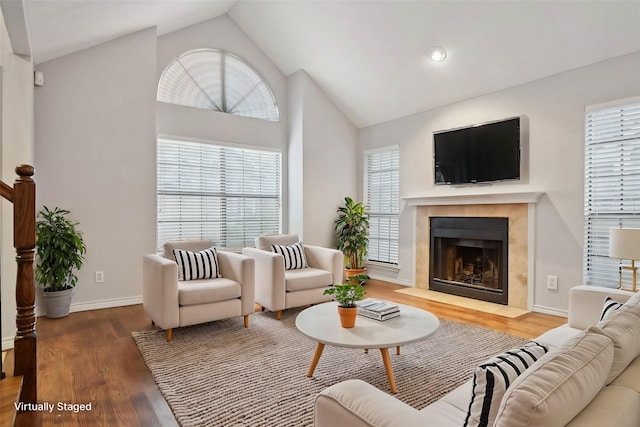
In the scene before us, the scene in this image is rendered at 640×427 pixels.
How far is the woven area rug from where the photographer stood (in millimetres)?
2094

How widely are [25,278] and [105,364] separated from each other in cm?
100

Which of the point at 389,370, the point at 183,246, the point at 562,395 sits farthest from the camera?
the point at 183,246

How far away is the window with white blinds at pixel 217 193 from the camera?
486 centimetres

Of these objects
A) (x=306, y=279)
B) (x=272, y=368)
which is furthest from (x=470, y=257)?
(x=272, y=368)

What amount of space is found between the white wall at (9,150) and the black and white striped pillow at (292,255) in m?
2.28

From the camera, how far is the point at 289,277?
3850 millimetres

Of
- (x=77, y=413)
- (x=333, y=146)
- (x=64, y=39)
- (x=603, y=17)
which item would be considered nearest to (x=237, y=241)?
(x=333, y=146)

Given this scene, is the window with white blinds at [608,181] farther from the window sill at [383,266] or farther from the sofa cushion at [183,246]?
the sofa cushion at [183,246]

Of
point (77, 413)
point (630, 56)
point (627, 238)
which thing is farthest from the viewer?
point (630, 56)

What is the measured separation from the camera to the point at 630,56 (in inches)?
135

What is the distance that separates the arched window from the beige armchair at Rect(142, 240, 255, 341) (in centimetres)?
220

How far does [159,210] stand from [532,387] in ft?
15.4

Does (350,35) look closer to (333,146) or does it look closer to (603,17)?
(333,146)

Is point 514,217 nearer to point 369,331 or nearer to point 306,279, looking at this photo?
point 306,279
